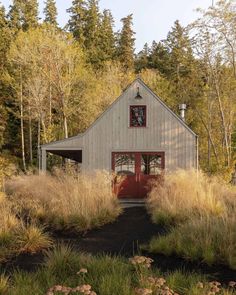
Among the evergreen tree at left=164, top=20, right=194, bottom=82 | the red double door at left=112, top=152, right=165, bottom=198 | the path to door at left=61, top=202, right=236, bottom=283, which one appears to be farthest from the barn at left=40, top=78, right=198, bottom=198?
the evergreen tree at left=164, top=20, right=194, bottom=82

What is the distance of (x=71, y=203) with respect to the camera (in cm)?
1138

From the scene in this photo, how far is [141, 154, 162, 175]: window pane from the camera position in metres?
21.0

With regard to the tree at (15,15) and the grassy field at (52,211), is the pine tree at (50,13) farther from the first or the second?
the grassy field at (52,211)

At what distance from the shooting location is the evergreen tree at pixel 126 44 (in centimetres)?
5288

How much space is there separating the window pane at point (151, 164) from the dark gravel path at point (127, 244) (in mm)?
7312

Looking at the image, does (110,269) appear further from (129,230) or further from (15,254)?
(129,230)

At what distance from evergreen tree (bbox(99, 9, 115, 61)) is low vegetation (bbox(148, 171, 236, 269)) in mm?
39552

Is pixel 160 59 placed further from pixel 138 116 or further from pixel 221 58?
pixel 138 116

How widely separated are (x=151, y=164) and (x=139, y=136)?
1.48m

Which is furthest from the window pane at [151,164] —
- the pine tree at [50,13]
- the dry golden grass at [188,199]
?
the pine tree at [50,13]

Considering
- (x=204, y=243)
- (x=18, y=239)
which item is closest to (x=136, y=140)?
(x=18, y=239)

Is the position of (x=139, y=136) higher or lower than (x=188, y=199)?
higher

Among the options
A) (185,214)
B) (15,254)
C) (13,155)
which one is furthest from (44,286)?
(13,155)

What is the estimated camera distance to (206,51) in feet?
98.9
